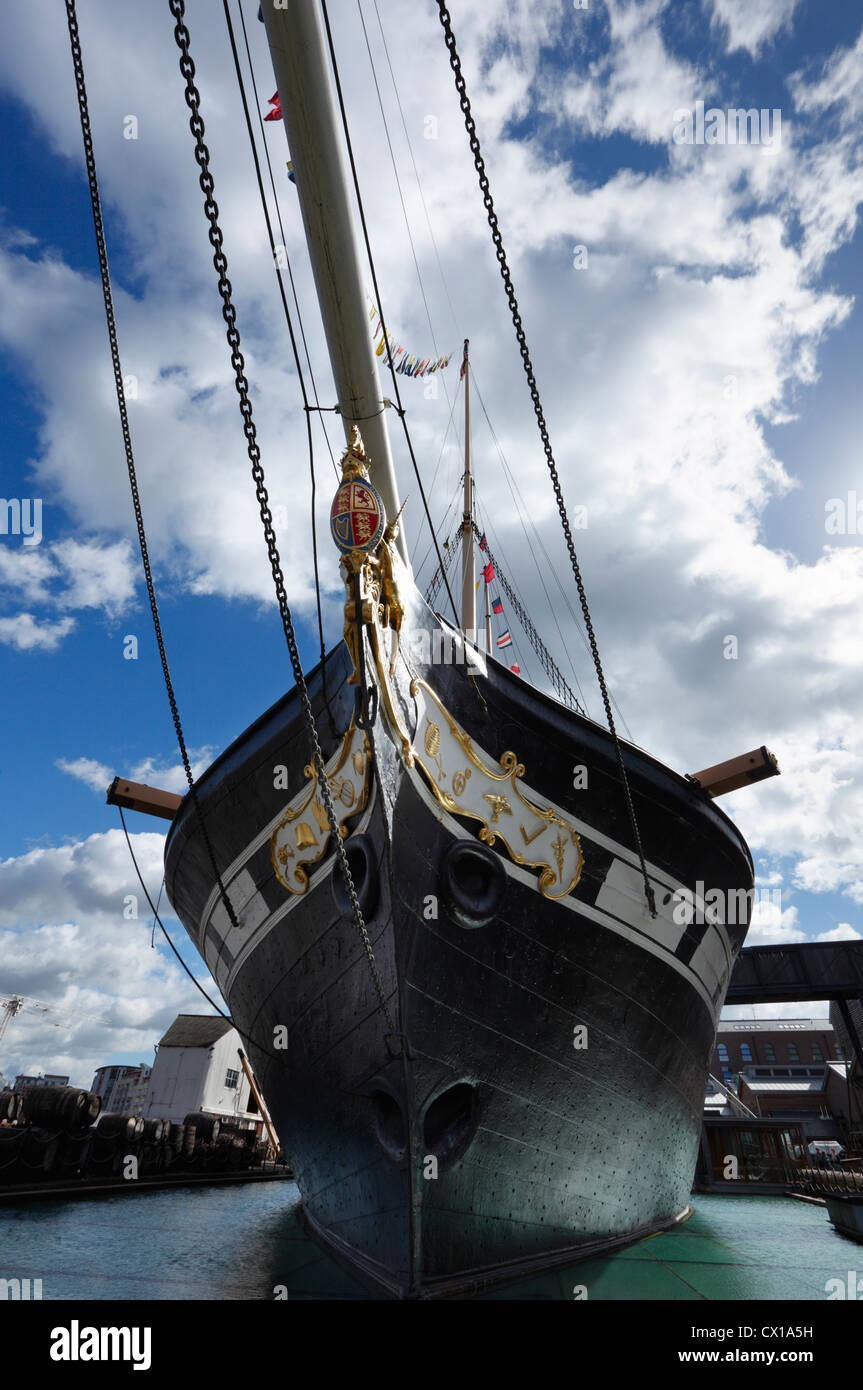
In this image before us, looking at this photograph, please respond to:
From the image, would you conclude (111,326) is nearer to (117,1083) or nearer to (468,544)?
(468,544)

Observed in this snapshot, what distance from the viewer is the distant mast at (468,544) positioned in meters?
11.8

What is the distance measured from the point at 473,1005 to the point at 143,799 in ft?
12.8

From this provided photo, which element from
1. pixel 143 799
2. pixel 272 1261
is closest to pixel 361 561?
pixel 143 799

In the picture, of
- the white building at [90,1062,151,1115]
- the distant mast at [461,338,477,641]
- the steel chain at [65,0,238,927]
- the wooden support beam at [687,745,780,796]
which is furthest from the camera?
the white building at [90,1062,151,1115]

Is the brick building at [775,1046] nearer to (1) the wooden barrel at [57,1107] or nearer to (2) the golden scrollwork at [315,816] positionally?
(1) the wooden barrel at [57,1107]

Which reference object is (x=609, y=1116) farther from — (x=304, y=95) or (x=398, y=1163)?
(x=304, y=95)

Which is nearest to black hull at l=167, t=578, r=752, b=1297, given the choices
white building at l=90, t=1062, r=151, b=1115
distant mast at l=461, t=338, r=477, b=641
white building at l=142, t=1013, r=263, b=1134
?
distant mast at l=461, t=338, r=477, b=641

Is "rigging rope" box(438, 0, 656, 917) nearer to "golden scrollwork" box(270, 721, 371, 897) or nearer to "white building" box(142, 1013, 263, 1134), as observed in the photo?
"golden scrollwork" box(270, 721, 371, 897)

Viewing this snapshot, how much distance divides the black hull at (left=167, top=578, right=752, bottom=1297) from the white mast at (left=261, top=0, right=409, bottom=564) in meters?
1.65

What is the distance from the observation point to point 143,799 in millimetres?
6582

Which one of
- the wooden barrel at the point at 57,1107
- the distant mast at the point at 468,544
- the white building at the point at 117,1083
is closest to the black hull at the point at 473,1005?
the wooden barrel at the point at 57,1107

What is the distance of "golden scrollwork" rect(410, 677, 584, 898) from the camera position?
15.4 ft

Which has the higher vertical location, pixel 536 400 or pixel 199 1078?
pixel 536 400

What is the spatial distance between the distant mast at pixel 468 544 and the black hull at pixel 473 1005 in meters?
6.39
